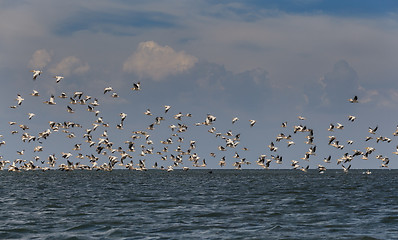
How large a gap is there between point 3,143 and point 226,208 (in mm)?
60326

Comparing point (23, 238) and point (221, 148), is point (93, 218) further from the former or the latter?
point (221, 148)

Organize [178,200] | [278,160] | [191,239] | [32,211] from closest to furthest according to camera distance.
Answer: [191,239]
[32,211]
[178,200]
[278,160]

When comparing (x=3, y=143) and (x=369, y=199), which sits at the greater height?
(x=3, y=143)

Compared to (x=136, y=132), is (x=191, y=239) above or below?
below

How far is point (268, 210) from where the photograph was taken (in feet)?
145

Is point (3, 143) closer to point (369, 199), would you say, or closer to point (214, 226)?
point (369, 199)

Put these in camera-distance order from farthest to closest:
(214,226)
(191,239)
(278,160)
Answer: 1. (278,160)
2. (214,226)
3. (191,239)

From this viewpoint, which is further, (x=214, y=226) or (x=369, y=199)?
(x=369, y=199)

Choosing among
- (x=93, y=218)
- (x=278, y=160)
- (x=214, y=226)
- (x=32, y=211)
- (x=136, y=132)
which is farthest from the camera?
(x=136, y=132)

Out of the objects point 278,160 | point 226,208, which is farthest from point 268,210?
point 278,160

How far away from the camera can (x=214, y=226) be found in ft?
115

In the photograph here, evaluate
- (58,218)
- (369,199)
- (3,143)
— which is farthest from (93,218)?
(3,143)

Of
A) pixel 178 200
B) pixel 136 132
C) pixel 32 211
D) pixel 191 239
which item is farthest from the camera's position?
pixel 136 132

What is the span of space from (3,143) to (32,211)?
185 feet
